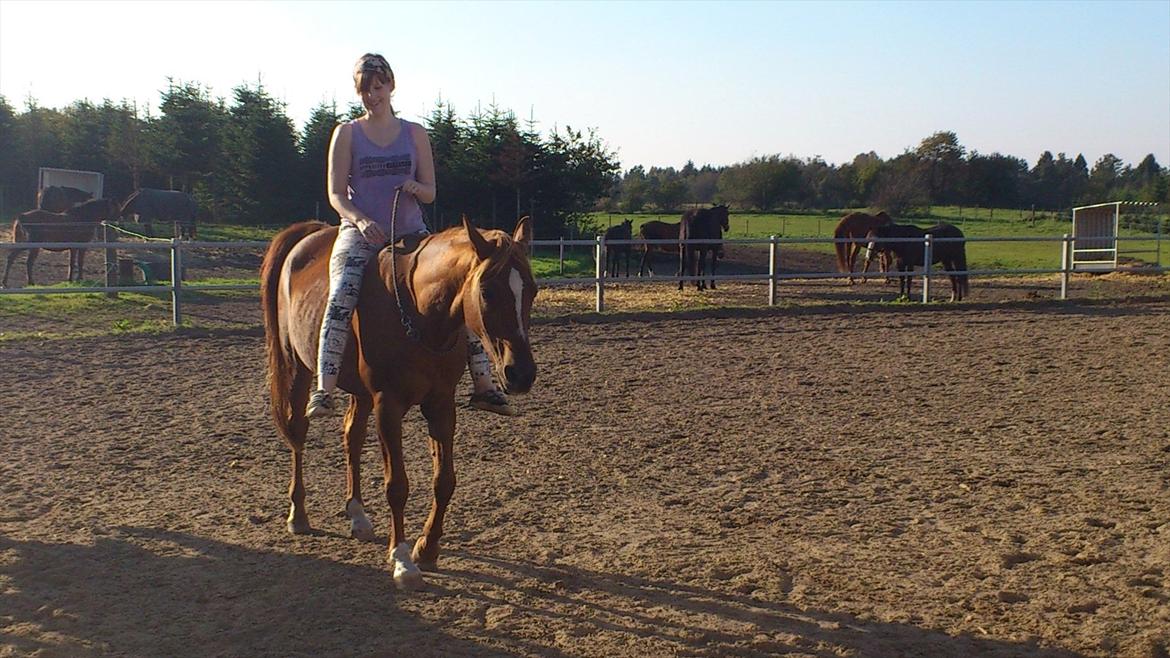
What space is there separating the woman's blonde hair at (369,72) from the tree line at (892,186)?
170 feet

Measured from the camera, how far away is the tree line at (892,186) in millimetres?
58000

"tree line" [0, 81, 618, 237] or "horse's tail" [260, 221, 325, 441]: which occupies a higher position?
"tree line" [0, 81, 618, 237]

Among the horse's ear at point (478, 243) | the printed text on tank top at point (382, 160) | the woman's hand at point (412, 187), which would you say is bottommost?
the horse's ear at point (478, 243)

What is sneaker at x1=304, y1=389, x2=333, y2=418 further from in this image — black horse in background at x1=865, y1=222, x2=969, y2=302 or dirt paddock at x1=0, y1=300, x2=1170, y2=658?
black horse in background at x1=865, y1=222, x2=969, y2=302

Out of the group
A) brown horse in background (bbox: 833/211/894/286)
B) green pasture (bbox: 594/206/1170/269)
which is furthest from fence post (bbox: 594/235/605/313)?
green pasture (bbox: 594/206/1170/269)

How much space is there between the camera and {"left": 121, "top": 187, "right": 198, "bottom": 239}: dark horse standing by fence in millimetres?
25272

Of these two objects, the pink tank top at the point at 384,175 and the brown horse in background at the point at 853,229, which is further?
the brown horse in background at the point at 853,229

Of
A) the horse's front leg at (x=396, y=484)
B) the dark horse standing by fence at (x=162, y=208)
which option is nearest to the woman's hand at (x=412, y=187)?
the horse's front leg at (x=396, y=484)

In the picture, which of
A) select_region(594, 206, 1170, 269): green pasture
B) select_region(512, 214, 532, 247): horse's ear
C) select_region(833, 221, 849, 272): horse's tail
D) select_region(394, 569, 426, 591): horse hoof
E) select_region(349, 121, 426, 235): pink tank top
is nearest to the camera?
select_region(512, 214, 532, 247): horse's ear

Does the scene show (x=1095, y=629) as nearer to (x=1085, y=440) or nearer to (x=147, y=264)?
(x=1085, y=440)

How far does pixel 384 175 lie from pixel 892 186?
5976 centimetres

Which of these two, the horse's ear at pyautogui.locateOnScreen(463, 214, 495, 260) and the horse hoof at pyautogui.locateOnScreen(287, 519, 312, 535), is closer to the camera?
the horse's ear at pyautogui.locateOnScreen(463, 214, 495, 260)

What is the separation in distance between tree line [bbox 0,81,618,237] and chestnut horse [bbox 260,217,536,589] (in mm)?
21670

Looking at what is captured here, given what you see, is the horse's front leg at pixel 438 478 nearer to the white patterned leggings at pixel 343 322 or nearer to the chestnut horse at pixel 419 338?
the chestnut horse at pixel 419 338
